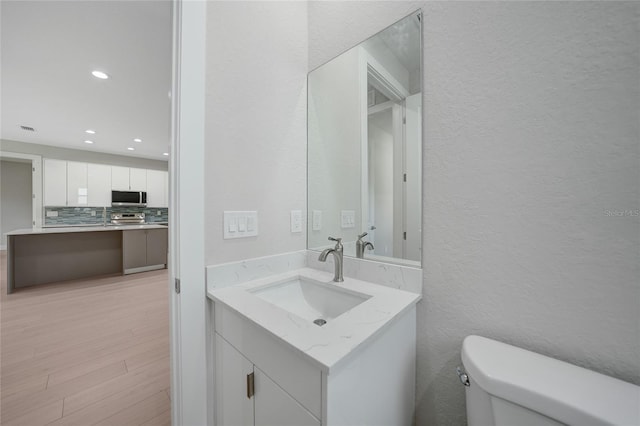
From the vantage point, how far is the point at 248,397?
78 centimetres

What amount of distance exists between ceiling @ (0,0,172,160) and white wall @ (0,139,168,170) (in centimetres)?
76

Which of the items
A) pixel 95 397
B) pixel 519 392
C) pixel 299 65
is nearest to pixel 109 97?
pixel 299 65

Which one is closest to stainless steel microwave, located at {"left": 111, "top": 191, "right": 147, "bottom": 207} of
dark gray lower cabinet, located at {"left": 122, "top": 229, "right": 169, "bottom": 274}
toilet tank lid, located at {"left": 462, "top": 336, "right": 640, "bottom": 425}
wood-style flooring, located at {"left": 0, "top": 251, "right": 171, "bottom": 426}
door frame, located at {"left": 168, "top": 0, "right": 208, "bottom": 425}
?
dark gray lower cabinet, located at {"left": 122, "top": 229, "right": 169, "bottom": 274}

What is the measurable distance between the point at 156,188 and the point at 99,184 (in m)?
1.11

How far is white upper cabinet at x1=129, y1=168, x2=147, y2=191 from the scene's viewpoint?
5.82 m

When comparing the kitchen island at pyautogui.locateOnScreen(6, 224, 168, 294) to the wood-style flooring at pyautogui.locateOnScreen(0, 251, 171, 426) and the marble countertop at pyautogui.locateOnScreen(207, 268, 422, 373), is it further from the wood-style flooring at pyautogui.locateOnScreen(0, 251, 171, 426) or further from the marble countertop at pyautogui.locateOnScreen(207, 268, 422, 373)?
the marble countertop at pyautogui.locateOnScreen(207, 268, 422, 373)

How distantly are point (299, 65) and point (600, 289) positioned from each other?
1578 mm

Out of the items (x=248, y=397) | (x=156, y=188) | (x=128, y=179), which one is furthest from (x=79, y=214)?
(x=248, y=397)

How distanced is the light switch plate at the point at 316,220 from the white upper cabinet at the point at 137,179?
6.48 metres

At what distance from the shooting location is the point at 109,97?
10.0 feet

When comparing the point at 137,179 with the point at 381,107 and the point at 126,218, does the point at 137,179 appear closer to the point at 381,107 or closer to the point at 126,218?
the point at 126,218

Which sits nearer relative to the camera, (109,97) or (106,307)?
(106,307)

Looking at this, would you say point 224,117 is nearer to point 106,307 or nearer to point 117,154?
point 106,307

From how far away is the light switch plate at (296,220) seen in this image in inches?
52.2
